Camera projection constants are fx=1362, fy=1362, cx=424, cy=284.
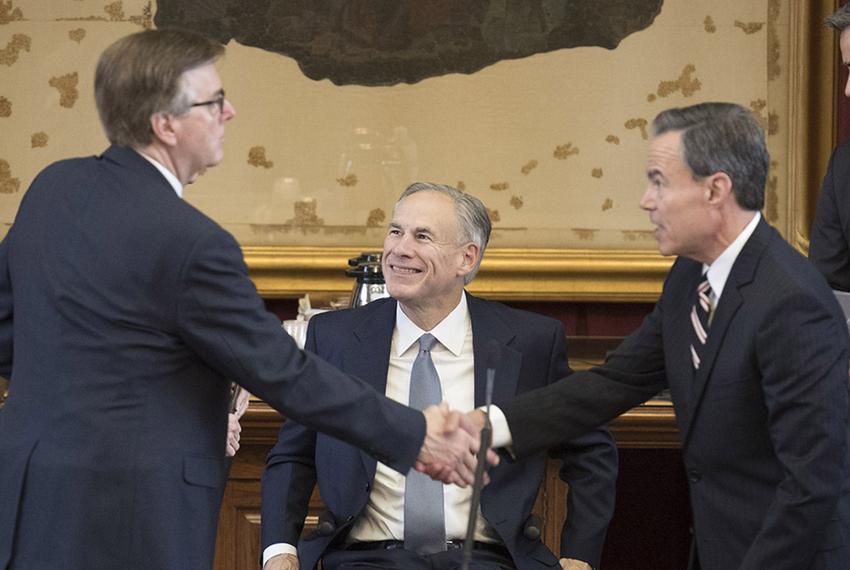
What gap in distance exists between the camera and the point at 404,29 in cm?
464

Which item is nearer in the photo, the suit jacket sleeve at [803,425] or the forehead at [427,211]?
the suit jacket sleeve at [803,425]

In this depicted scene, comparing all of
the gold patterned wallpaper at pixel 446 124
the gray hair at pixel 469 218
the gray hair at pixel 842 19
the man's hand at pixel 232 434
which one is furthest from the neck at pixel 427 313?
the gold patterned wallpaper at pixel 446 124

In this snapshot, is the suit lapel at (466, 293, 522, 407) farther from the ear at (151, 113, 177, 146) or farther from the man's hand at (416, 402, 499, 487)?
the ear at (151, 113, 177, 146)

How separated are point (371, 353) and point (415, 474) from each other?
30 centimetres

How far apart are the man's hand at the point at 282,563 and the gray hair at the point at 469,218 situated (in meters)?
0.77

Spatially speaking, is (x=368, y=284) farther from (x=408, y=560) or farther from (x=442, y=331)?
(x=408, y=560)

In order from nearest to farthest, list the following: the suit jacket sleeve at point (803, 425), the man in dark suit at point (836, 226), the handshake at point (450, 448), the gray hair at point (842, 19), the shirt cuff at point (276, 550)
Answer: the suit jacket sleeve at point (803, 425) < the handshake at point (450, 448) < the shirt cuff at point (276, 550) < the gray hair at point (842, 19) < the man in dark suit at point (836, 226)

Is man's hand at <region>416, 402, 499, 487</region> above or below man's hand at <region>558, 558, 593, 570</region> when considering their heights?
above

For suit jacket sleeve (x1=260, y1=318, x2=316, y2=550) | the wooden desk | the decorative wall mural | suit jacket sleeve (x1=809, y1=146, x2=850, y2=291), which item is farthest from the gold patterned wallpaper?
suit jacket sleeve (x1=260, y1=318, x2=316, y2=550)

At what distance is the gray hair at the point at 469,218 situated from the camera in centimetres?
327

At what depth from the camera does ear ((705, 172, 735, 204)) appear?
2445 mm

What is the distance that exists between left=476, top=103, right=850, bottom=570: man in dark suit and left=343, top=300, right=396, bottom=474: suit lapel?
29.0 inches

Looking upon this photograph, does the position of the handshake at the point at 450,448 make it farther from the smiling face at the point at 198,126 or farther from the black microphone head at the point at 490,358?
the smiling face at the point at 198,126

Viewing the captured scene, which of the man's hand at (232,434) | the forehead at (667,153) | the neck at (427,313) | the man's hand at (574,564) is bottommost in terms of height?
the man's hand at (574,564)
